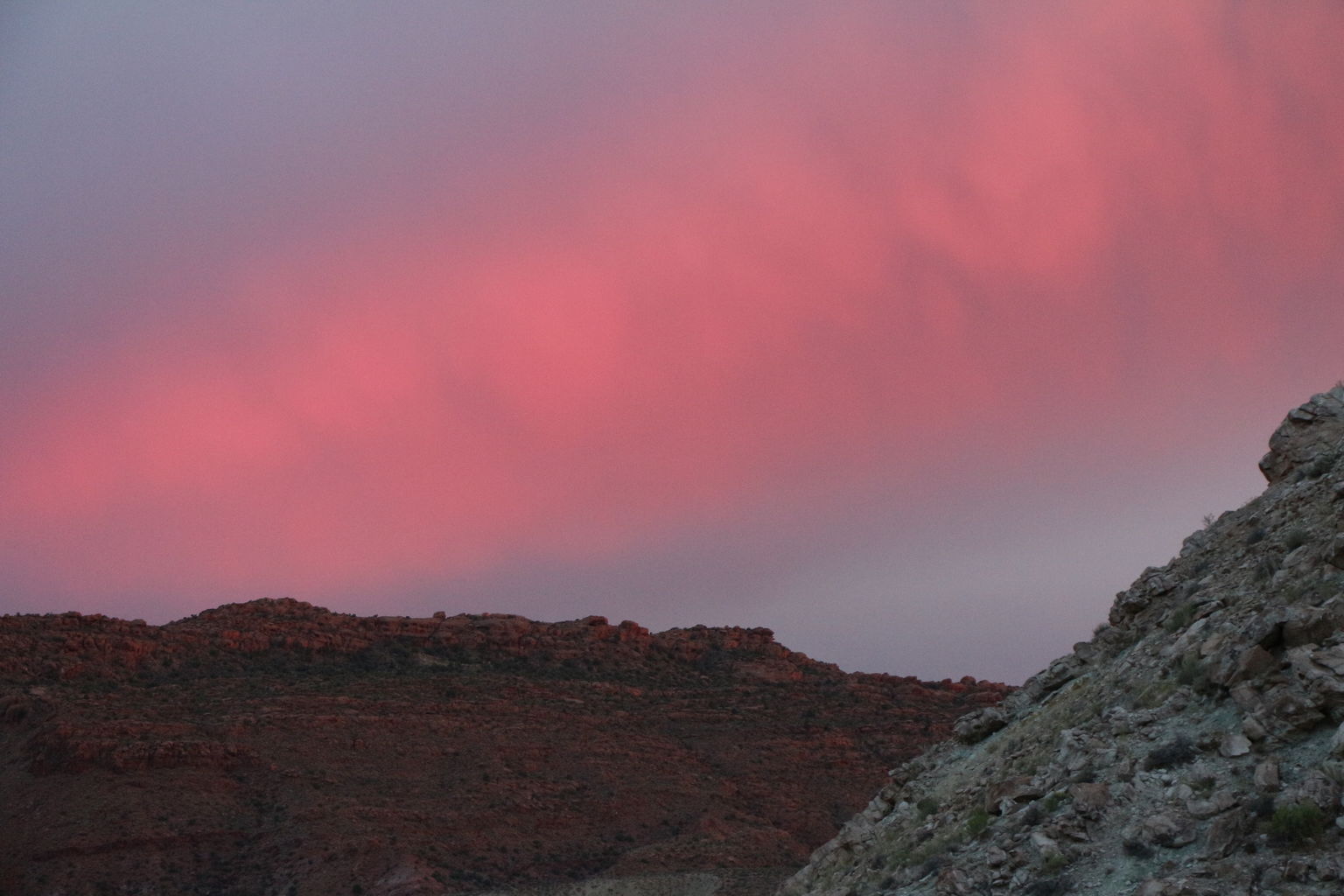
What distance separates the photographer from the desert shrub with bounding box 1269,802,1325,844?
11.1 meters

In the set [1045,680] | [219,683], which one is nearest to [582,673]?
[219,683]

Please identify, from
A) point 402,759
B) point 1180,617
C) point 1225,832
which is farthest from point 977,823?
point 402,759

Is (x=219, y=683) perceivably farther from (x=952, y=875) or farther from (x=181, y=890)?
(x=952, y=875)

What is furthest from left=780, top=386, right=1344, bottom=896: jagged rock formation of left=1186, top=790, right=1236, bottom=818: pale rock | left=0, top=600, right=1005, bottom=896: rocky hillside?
left=0, top=600, right=1005, bottom=896: rocky hillside

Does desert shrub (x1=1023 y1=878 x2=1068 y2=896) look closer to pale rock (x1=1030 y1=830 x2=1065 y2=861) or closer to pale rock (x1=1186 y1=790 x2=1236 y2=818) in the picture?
pale rock (x1=1030 y1=830 x2=1065 y2=861)

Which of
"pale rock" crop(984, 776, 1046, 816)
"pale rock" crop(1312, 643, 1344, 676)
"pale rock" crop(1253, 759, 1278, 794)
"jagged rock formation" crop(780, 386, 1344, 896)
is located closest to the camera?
"jagged rock formation" crop(780, 386, 1344, 896)

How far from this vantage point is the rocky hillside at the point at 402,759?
59.5 m

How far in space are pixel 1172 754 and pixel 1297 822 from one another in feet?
7.81

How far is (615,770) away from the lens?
71.2 meters

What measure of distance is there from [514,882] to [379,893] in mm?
6655

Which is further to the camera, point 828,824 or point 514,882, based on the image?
point 828,824

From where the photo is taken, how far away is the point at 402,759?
68.6 meters

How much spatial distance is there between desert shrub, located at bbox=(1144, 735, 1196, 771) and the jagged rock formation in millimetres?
25

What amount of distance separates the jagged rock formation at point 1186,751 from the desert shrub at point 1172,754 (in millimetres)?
25
